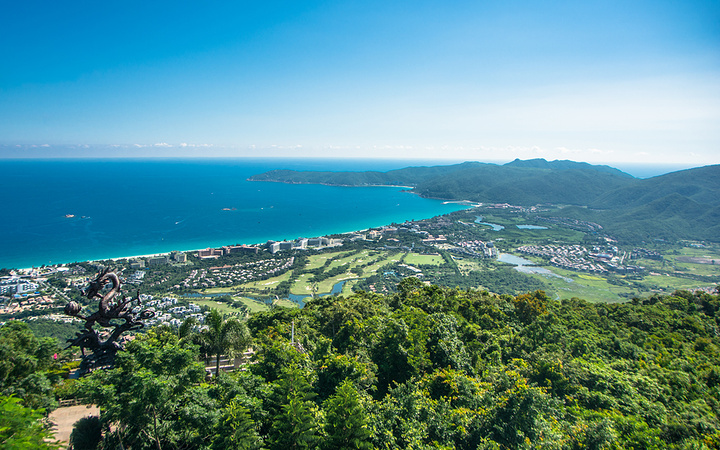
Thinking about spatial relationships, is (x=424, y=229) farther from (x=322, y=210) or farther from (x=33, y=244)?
(x=33, y=244)

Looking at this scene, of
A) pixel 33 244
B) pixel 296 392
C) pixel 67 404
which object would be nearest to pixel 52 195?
pixel 33 244

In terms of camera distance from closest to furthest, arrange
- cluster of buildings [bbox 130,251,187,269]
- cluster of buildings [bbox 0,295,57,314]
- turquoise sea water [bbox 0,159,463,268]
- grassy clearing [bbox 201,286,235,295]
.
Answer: cluster of buildings [bbox 0,295,57,314] < grassy clearing [bbox 201,286,235,295] < cluster of buildings [bbox 130,251,187,269] < turquoise sea water [bbox 0,159,463,268]

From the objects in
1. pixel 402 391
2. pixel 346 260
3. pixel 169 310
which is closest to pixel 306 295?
pixel 169 310

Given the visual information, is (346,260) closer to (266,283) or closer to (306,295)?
(266,283)

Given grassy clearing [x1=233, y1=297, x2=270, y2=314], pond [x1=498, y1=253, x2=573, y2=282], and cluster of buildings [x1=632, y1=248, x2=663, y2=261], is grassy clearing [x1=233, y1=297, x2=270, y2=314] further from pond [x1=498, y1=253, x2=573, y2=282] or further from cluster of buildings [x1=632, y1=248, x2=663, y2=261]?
cluster of buildings [x1=632, y1=248, x2=663, y2=261]

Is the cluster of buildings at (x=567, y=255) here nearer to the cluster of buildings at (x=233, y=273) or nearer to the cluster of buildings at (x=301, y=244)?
the cluster of buildings at (x=301, y=244)

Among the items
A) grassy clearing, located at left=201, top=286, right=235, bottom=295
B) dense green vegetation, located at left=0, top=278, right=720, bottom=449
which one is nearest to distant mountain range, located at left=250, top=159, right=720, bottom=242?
dense green vegetation, located at left=0, top=278, right=720, bottom=449

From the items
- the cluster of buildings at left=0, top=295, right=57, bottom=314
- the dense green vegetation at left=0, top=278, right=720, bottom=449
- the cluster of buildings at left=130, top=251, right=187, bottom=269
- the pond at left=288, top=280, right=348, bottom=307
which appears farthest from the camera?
the cluster of buildings at left=130, top=251, right=187, bottom=269
